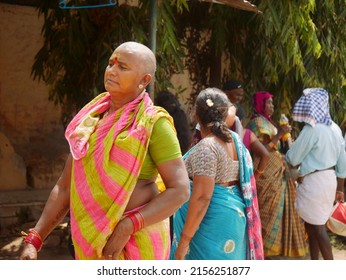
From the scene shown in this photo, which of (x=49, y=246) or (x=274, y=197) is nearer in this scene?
(x=274, y=197)

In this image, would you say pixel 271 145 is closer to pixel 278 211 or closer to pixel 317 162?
pixel 278 211

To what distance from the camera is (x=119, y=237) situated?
2.71 meters

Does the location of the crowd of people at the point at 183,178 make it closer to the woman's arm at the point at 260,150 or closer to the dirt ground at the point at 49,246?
the woman's arm at the point at 260,150

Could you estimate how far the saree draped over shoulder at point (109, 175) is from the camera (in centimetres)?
272

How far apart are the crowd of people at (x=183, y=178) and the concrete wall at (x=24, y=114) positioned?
2764 millimetres

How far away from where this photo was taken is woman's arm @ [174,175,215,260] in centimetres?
391

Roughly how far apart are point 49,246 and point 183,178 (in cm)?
433

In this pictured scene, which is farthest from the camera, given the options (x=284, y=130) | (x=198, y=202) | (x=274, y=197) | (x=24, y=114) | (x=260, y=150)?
(x=24, y=114)

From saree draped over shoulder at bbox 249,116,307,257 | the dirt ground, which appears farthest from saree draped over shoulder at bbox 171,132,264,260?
the dirt ground

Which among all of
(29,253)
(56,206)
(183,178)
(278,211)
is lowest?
(278,211)

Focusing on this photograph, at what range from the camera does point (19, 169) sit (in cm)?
778

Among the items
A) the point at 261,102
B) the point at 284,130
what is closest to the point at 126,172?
the point at 284,130

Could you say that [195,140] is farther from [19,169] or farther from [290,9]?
[19,169]

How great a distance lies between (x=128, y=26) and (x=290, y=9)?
5.08ft
